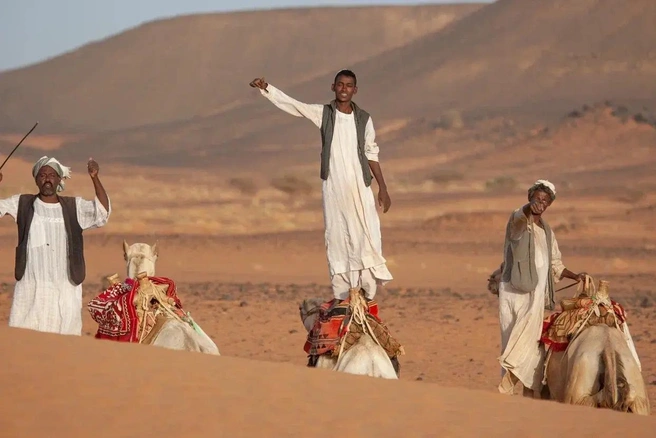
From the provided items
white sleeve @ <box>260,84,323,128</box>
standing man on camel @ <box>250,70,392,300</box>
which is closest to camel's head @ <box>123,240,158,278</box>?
standing man on camel @ <box>250,70,392,300</box>

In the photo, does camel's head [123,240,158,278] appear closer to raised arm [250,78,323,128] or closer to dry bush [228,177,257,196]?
raised arm [250,78,323,128]

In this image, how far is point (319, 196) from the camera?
137 ft

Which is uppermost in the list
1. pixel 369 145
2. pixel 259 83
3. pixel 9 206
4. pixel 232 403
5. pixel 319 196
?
pixel 319 196

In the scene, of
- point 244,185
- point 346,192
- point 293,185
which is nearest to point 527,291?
point 346,192

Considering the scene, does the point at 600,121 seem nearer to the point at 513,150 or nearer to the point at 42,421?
the point at 513,150

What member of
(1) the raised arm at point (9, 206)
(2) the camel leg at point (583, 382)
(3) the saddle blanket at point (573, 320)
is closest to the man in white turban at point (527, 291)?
(3) the saddle blanket at point (573, 320)

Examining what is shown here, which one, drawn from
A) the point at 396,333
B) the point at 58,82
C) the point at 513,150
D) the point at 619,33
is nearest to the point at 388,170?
the point at 513,150

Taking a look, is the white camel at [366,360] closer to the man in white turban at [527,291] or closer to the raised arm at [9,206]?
the man in white turban at [527,291]

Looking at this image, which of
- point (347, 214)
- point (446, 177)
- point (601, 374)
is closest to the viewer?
point (601, 374)

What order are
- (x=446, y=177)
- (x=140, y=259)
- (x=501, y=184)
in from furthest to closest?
(x=446, y=177), (x=501, y=184), (x=140, y=259)

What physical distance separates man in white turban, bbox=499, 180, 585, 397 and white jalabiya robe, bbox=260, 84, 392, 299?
85 centimetres

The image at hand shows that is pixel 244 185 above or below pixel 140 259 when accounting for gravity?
above

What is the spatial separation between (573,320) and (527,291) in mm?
513

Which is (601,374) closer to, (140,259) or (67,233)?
(140,259)
